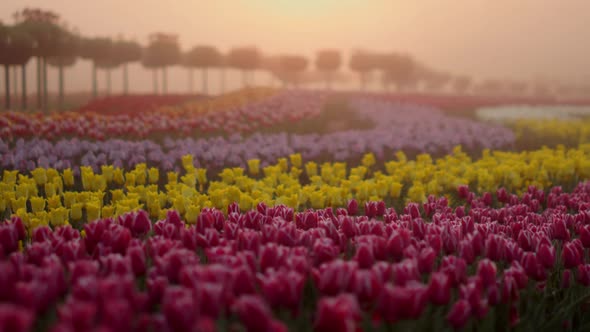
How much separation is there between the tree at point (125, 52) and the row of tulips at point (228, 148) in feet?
72.3

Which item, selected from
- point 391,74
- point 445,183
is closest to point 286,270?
point 445,183

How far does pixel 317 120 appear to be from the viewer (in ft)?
61.3

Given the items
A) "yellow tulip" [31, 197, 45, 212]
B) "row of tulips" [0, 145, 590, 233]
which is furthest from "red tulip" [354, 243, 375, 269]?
"yellow tulip" [31, 197, 45, 212]

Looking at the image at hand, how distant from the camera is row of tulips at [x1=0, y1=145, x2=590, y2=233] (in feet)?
16.1

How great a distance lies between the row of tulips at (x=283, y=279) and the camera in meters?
2.07

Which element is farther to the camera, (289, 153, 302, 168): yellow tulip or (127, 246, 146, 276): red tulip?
(289, 153, 302, 168): yellow tulip

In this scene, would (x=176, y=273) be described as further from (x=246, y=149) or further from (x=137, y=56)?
(x=137, y=56)

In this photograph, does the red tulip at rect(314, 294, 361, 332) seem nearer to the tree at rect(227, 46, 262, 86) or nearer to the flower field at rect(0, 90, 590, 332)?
the flower field at rect(0, 90, 590, 332)

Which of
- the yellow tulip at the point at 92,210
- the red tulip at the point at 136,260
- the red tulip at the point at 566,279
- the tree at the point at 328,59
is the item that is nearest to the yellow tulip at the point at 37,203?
the yellow tulip at the point at 92,210

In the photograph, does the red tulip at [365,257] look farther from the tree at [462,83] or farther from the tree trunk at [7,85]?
the tree at [462,83]

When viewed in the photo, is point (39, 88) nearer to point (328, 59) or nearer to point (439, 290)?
point (439, 290)

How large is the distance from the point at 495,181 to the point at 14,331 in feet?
23.5

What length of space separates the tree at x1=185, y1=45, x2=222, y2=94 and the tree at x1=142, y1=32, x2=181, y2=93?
536 cm

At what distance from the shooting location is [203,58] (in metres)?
47.9
